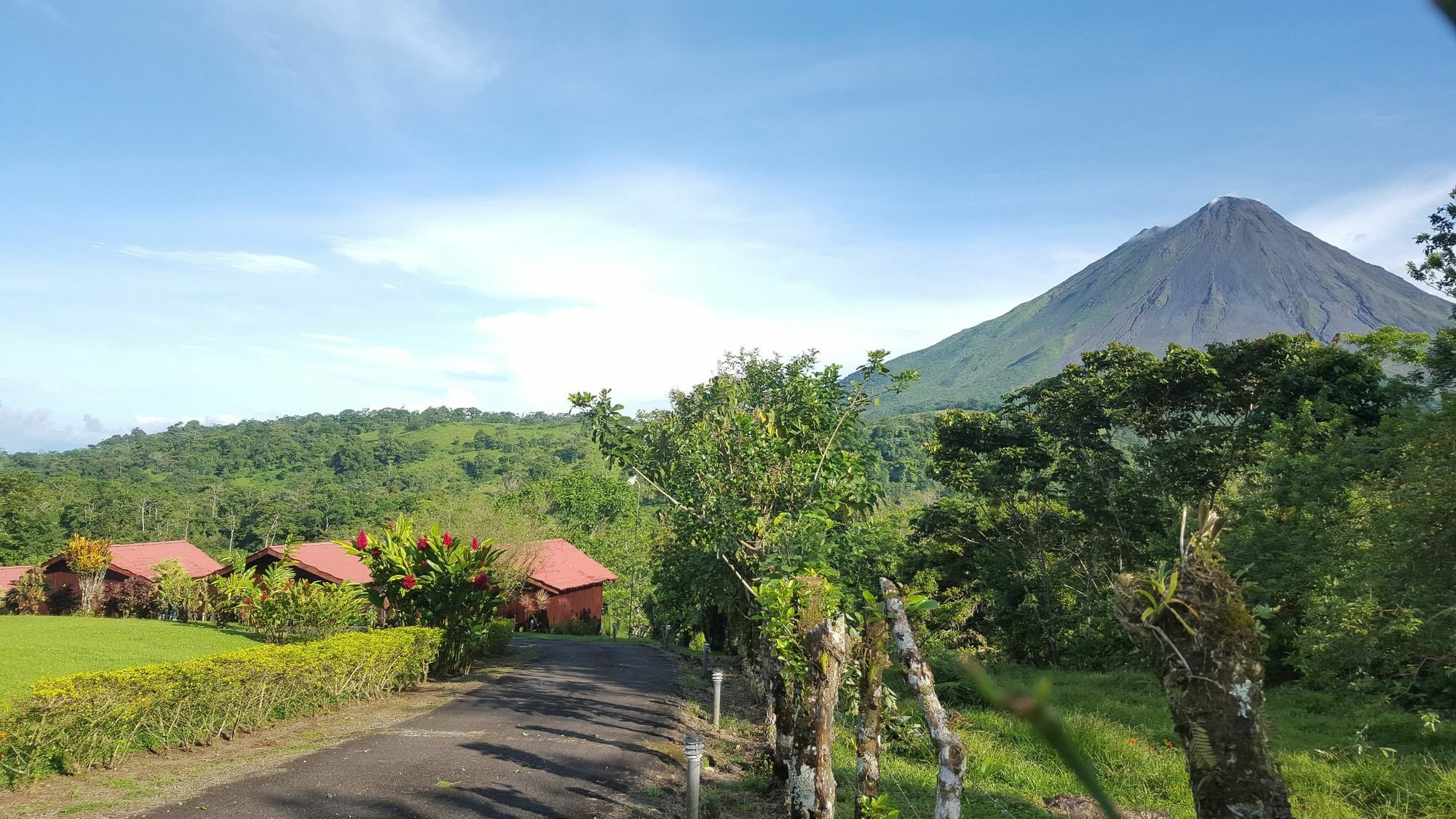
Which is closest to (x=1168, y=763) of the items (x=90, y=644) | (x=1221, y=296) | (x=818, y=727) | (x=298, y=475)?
(x=818, y=727)

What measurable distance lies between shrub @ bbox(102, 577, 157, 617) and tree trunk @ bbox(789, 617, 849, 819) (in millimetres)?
29224

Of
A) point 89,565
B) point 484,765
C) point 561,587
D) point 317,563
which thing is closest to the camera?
point 484,765

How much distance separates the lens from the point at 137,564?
31.7 metres

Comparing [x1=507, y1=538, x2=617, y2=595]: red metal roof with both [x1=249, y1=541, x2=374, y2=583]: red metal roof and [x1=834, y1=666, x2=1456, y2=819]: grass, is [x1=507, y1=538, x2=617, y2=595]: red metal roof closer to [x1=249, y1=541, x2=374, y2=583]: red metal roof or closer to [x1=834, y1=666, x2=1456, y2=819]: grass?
[x1=249, y1=541, x2=374, y2=583]: red metal roof

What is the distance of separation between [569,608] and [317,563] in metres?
11.4

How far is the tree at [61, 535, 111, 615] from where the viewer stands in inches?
1129

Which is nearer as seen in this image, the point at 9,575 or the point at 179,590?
the point at 179,590

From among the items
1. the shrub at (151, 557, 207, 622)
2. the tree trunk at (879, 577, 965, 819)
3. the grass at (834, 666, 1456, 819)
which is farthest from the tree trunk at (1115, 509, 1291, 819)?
the shrub at (151, 557, 207, 622)

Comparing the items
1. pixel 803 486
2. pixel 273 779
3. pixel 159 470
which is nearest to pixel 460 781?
pixel 273 779

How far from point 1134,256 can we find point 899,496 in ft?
475

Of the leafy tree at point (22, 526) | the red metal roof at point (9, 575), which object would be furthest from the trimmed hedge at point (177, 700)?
the leafy tree at point (22, 526)

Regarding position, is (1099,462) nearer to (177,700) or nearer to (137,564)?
(177,700)

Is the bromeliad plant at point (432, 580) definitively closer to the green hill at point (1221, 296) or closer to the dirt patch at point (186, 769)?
the dirt patch at point (186, 769)

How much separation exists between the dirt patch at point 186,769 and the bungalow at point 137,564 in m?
20.7
